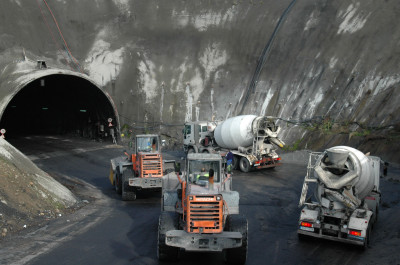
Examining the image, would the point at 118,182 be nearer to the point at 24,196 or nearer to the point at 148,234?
the point at 24,196

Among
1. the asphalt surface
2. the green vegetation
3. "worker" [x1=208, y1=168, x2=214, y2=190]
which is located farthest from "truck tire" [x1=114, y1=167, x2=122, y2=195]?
the green vegetation

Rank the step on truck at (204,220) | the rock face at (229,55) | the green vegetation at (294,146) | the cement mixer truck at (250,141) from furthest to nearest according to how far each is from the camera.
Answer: the rock face at (229,55) → the green vegetation at (294,146) → the cement mixer truck at (250,141) → the step on truck at (204,220)

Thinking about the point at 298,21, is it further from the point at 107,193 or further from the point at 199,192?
the point at 199,192

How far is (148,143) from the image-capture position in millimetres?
18656

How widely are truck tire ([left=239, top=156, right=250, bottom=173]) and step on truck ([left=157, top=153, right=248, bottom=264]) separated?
14.7 meters

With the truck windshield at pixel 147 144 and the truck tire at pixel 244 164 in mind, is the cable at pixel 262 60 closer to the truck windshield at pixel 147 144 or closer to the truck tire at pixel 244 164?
the truck tire at pixel 244 164

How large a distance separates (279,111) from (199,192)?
2500 cm

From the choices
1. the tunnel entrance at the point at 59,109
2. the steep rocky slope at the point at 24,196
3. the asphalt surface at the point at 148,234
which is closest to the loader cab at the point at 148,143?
the asphalt surface at the point at 148,234

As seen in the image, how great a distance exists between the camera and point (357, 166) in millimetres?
11875

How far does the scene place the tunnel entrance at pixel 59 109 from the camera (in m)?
39.4

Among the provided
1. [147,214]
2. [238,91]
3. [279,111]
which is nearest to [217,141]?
[279,111]

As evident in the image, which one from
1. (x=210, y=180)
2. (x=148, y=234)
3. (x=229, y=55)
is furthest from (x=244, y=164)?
(x=229, y=55)

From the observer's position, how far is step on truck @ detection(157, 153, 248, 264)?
9547 millimetres

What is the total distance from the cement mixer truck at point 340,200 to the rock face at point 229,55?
16723 millimetres
